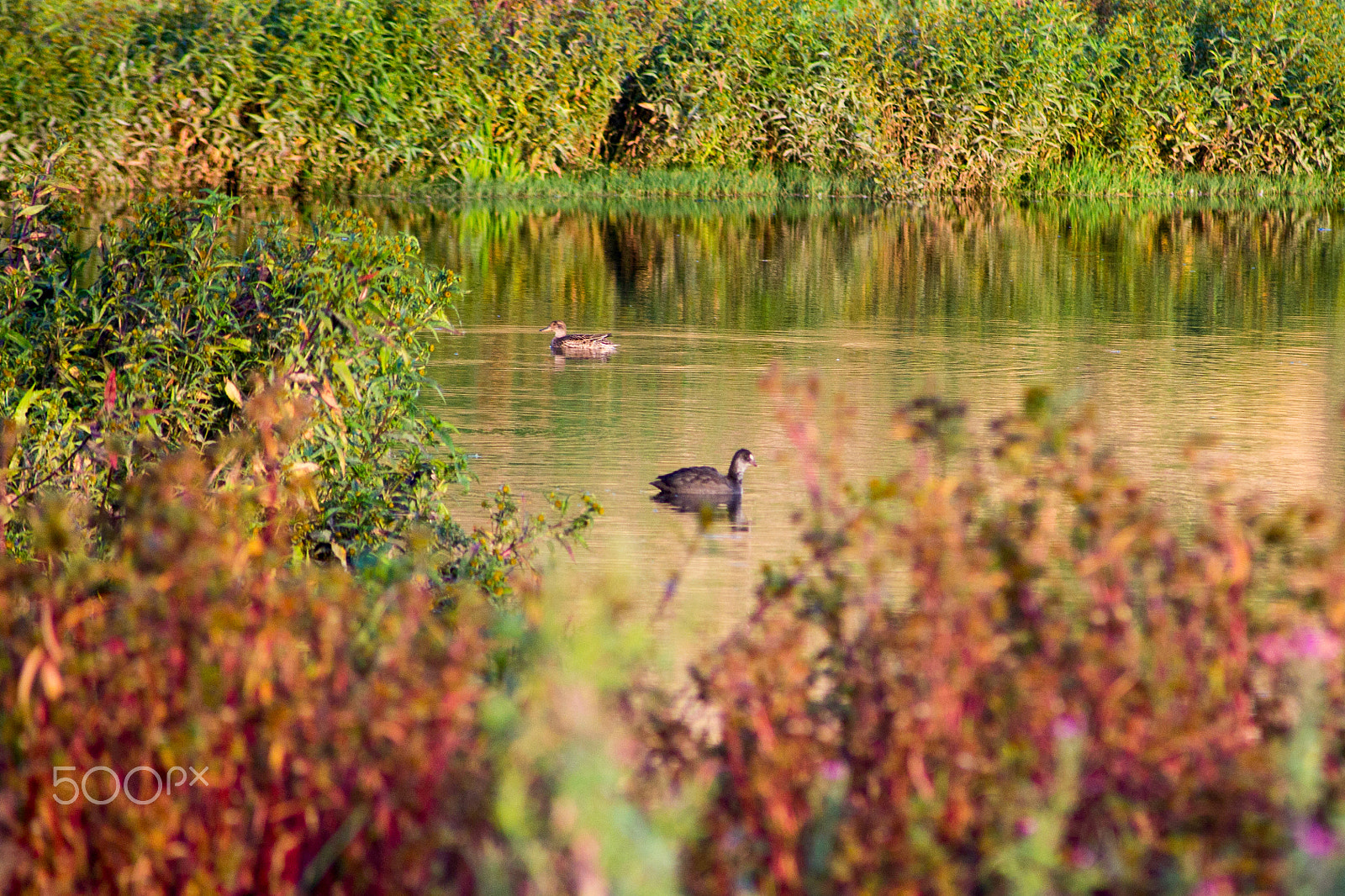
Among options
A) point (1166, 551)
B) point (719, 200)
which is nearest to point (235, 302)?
point (1166, 551)

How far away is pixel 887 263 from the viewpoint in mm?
17844

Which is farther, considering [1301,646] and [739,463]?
[739,463]

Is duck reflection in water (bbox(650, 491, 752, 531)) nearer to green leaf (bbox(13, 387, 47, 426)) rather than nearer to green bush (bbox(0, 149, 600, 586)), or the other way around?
Answer: green bush (bbox(0, 149, 600, 586))

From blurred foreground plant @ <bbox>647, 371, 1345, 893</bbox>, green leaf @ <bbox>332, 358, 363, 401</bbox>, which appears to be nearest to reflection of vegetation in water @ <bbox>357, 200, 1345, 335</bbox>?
green leaf @ <bbox>332, 358, 363, 401</bbox>

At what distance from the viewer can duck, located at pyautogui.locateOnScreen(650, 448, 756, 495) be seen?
769 centimetres

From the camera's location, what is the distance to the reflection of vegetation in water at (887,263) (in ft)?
47.5

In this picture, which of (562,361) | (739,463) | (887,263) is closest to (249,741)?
(739,463)

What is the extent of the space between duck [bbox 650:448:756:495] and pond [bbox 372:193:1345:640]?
10 cm

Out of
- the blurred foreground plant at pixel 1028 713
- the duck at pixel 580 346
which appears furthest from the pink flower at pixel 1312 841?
the duck at pixel 580 346

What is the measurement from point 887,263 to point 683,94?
7.57 metres

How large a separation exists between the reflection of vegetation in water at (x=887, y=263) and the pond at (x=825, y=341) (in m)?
0.06

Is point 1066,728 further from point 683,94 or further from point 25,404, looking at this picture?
point 683,94

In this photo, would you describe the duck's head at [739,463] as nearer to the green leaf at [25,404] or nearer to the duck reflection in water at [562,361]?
the green leaf at [25,404]

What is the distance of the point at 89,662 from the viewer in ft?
10.5
